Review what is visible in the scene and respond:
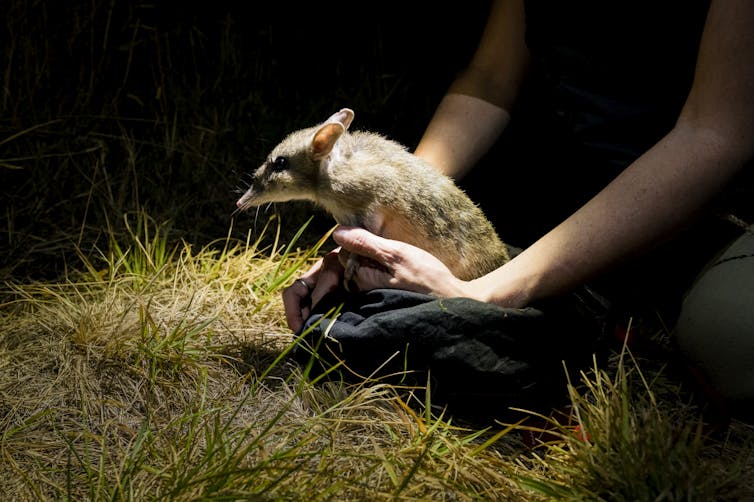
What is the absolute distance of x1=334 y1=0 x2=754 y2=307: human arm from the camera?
2.05 meters

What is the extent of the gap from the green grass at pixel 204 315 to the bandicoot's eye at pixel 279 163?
307mm

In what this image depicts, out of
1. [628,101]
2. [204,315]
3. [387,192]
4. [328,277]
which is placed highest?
[628,101]

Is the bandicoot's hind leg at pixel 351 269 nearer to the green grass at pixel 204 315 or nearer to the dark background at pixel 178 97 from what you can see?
the green grass at pixel 204 315

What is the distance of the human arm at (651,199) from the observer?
80.6 inches

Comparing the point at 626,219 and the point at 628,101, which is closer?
the point at 626,219

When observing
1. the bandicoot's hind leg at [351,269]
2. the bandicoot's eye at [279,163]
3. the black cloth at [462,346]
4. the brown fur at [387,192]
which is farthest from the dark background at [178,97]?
the black cloth at [462,346]

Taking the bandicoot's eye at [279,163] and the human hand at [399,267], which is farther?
the bandicoot's eye at [279,163]

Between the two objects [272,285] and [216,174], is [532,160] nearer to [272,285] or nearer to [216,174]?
[272,285]

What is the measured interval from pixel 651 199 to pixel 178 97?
9.57ft

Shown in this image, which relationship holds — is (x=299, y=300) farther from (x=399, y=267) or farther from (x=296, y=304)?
(x=399, y=267)

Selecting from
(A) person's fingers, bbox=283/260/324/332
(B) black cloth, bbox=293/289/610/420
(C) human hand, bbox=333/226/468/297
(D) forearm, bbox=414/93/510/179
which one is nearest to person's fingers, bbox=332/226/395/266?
(C) human hand, bbox=333/226/468/297

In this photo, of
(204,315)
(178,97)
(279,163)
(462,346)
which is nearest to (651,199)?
(462,346)

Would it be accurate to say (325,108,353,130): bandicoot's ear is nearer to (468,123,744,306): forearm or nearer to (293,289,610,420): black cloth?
(293,289,610,420): black cloth

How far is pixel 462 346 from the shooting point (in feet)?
7.30
